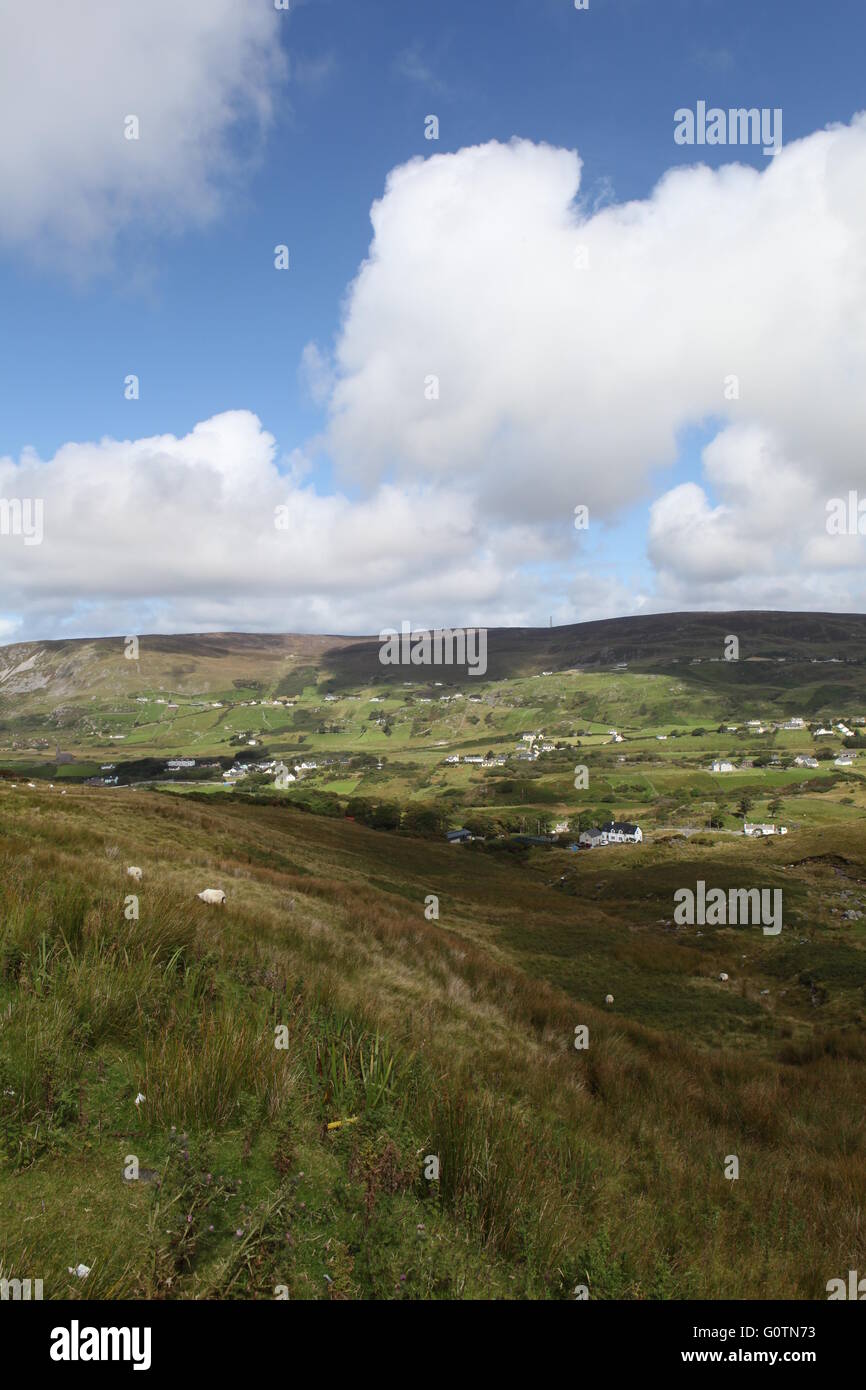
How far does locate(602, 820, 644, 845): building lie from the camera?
86438 millimetres

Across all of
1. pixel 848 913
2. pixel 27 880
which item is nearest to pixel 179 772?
pixel 848 913

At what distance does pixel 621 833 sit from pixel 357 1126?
90.4 metres

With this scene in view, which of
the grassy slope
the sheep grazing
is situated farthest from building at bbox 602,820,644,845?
the sheep grazing

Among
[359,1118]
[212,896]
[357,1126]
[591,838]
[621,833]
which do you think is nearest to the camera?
[357,1126]

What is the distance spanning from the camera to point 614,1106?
789cm

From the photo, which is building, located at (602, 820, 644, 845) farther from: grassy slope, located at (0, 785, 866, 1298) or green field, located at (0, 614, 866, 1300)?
grassy slope, located at (0, 785, 866, 1298)

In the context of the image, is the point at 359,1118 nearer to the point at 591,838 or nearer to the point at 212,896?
the point at 212,896

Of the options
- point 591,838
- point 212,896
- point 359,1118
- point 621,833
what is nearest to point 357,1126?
point 359,1118

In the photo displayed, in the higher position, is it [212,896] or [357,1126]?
[357,1126]

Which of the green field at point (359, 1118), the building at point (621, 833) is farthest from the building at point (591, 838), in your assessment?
the green field at point (359, 1118)

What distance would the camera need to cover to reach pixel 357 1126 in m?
4.88

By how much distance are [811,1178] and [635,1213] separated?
12.9 ft

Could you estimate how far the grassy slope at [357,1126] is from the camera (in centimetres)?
346
